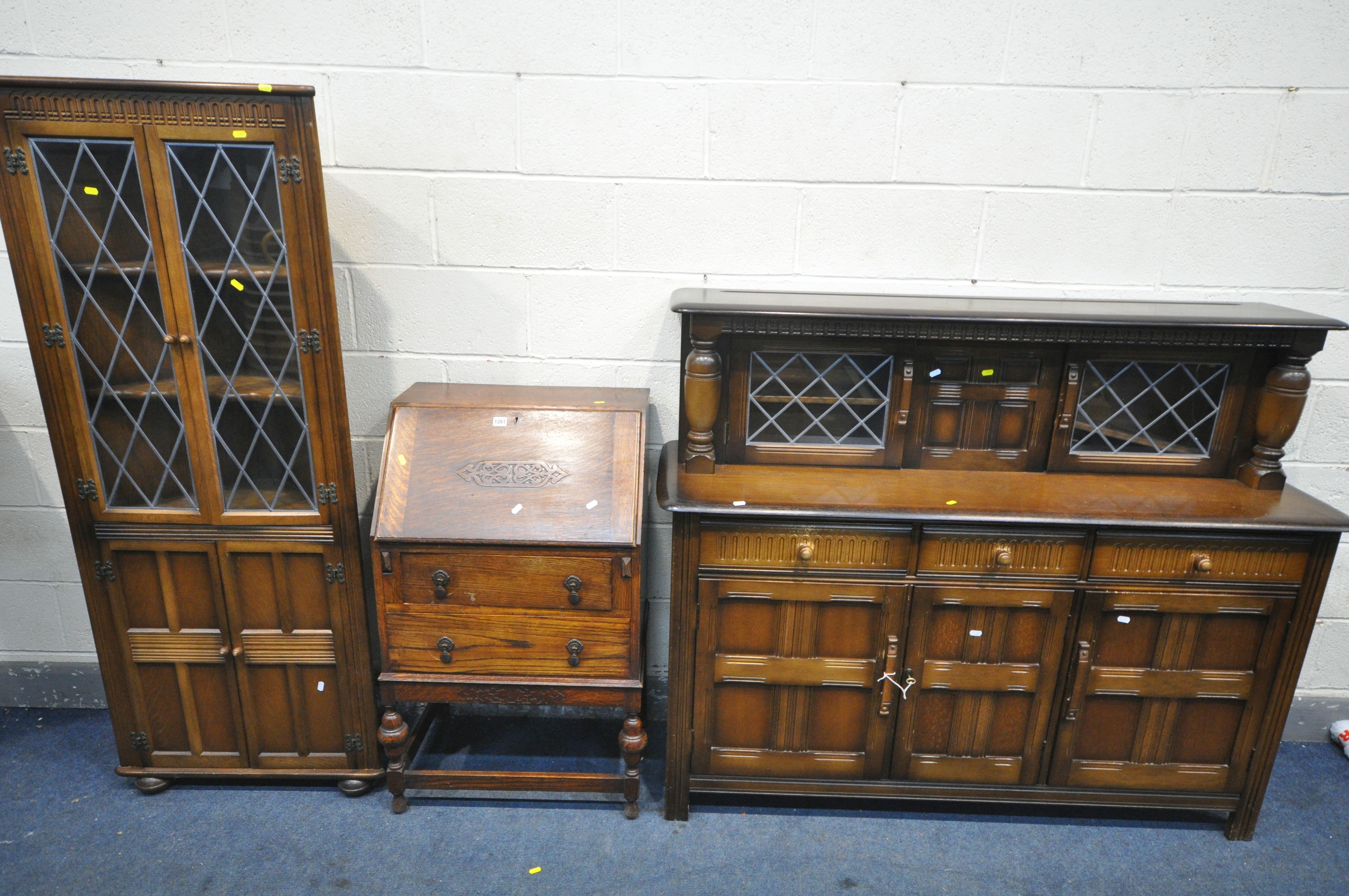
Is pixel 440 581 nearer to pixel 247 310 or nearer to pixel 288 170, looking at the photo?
pixel 247 310

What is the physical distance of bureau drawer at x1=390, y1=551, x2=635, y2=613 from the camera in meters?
1.93

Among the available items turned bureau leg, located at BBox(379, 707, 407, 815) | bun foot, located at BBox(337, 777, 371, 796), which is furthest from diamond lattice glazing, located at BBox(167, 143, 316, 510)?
bun foot, located at BBox(337, 777, 371, 796)

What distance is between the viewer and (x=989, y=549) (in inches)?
75.2

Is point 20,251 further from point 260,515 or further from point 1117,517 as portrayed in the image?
point 1117,517

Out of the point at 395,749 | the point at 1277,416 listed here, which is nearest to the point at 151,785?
the point at 395,749

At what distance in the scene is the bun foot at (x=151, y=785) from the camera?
86.7 inches

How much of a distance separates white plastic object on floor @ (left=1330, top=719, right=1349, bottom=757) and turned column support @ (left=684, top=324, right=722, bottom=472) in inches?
86.4

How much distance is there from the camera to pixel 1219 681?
202 cm

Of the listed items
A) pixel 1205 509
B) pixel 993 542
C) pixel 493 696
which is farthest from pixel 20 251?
pixel 1205 509

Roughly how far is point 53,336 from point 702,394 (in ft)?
4.99

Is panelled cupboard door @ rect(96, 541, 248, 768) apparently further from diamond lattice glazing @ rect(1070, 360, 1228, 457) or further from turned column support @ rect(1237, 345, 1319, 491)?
turned column support @ rect(1237, 345, 1319, 491)

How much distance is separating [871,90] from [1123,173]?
2.34 feet

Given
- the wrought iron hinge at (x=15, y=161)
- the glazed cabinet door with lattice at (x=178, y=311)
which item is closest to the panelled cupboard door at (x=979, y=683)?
the glazed cabinet door with lattice at (x=178, y=311)

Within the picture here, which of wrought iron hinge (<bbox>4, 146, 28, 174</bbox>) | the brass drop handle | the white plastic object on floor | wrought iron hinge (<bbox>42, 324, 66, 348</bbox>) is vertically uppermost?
wrought iron hinge (<bbox>4, 146, 28, 174</bbox>)
